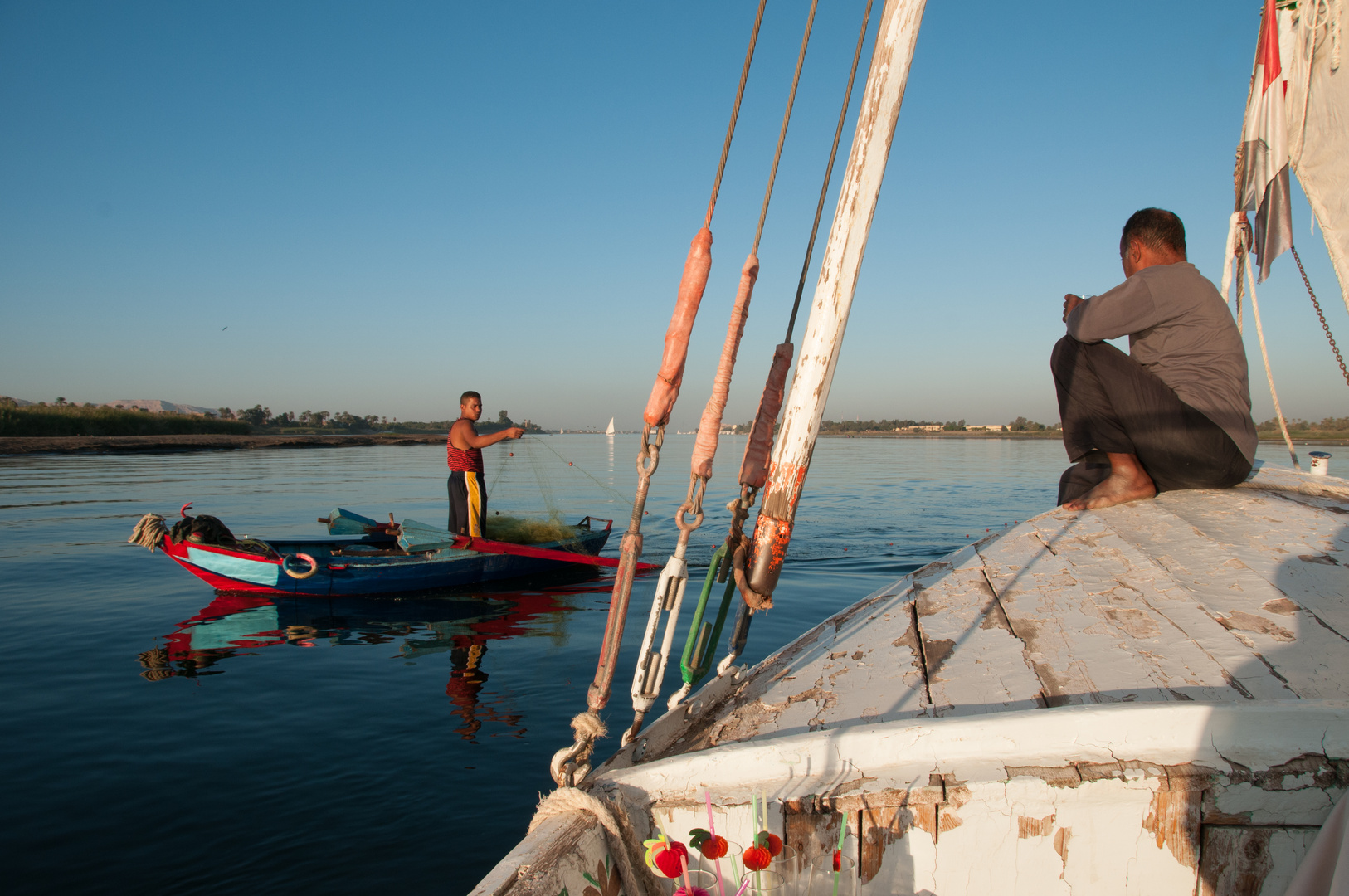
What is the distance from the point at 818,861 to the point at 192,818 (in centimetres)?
379

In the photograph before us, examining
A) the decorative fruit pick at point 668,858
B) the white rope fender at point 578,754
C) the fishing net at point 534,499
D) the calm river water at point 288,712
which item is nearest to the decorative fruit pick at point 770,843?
the decorative fruit pick at point 668,858

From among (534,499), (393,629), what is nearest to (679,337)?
(393,629)

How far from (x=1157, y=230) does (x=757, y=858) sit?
11.8ft

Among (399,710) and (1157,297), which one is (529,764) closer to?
(399,710)

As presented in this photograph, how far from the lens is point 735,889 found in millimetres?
1464

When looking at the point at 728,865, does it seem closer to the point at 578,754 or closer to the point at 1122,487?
the point at 578,754

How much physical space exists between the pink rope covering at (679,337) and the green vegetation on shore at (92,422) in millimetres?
58964

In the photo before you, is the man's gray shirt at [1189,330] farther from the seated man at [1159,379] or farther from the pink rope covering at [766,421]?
the pink rope covering at [766,421]

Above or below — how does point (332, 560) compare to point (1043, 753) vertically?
below

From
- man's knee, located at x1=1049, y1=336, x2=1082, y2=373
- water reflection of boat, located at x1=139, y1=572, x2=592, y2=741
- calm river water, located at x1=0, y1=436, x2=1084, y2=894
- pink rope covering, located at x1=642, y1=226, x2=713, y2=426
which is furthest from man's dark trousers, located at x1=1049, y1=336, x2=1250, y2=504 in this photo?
water reflection of boat, located at x1=139, y1=572, x2=592, y2=741

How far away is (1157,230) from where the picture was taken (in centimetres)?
347

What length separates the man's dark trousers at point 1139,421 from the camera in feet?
10.9

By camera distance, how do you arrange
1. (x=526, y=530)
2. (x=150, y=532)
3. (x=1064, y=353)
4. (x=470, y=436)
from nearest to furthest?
(x=1064, y=353), (x=150, y=532), (x=470, y=436), (x=526, y=530)

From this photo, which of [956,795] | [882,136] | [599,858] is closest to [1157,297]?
[882,136]
